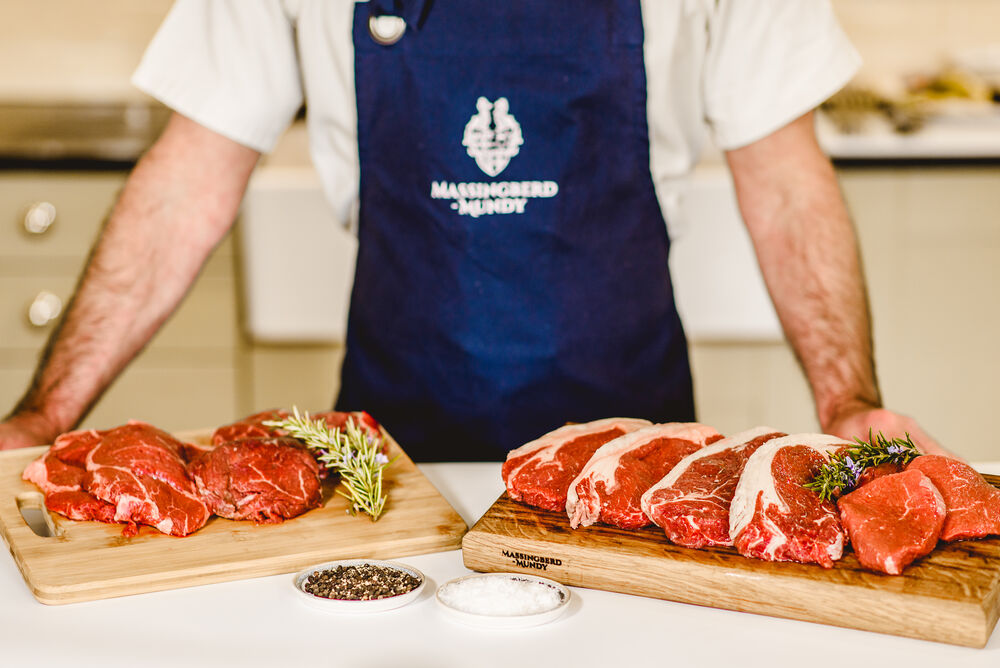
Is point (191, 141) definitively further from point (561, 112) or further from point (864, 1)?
point (864, 1)

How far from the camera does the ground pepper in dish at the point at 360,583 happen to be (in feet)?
Result: 2.99

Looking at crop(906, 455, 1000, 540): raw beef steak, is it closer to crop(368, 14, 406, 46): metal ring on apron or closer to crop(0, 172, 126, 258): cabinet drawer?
crop(368, 14, 406, 46): metal ring on apron

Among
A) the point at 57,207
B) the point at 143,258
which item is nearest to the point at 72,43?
the point at 57,207

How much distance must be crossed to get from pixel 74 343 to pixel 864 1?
2.96 m

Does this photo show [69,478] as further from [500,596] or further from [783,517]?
[783,517]

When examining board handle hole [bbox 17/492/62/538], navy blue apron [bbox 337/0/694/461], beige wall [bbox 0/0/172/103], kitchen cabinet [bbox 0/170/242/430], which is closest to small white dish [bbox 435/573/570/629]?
board handle hole [bbox 17/492/62/538]

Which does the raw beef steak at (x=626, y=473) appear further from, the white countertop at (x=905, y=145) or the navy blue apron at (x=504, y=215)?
the white countertop at (x=905, y=145)

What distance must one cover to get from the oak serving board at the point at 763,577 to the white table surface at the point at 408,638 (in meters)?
0.01

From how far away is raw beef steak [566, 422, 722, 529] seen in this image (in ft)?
3.27

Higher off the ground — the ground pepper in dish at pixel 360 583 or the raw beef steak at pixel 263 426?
the raw beef steak at pixel 263 426

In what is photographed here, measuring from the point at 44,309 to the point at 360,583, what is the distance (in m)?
2.31

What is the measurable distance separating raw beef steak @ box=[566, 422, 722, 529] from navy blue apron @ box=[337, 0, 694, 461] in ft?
1.63

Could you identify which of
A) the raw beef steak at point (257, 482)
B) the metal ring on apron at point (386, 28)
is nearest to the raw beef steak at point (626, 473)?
the raw beef steak at point (257, 482)

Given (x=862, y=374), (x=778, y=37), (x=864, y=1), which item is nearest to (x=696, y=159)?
(x=778, y=37)
